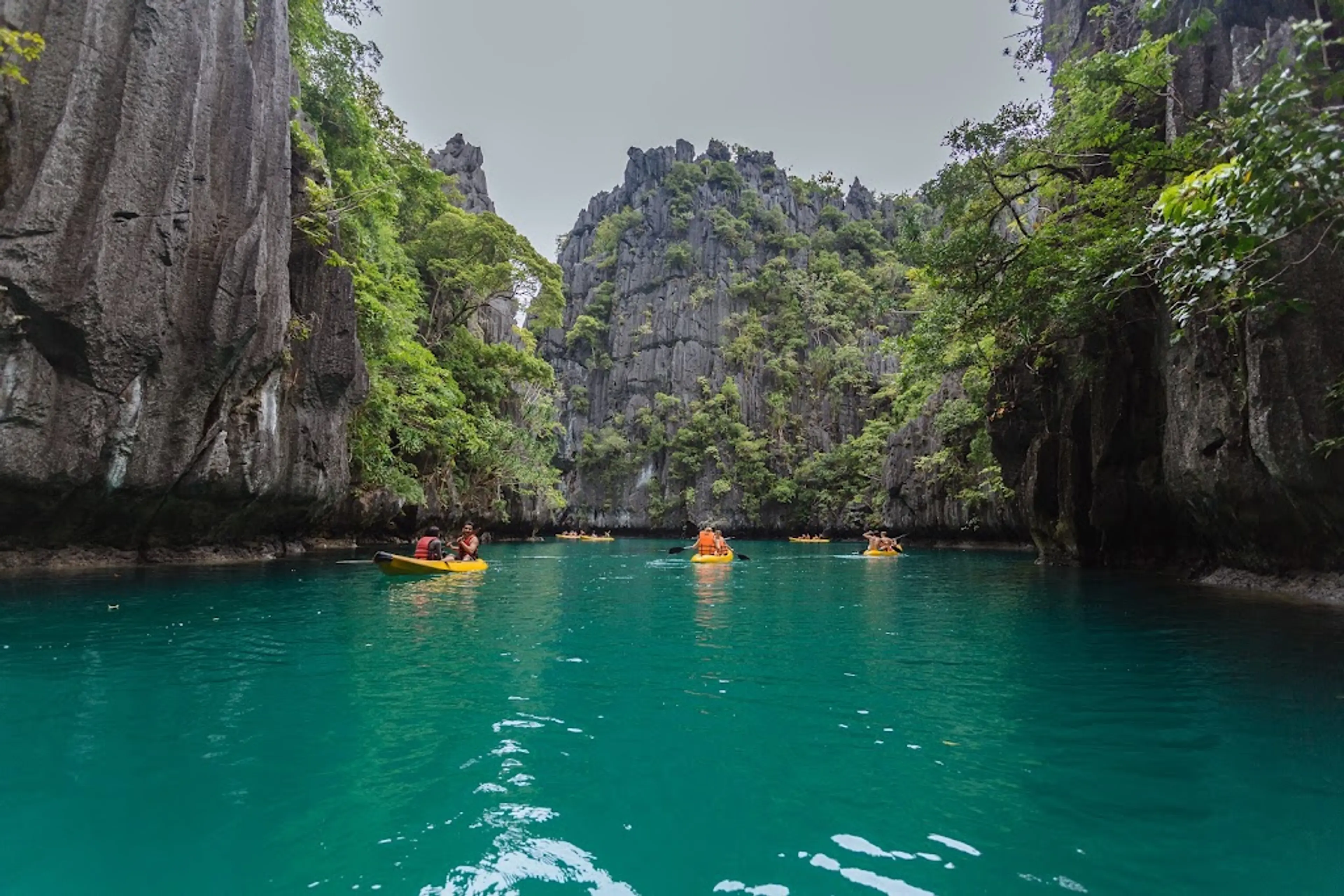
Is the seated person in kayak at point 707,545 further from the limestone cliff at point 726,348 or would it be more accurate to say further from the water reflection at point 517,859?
the limestone cliff at point 726,348

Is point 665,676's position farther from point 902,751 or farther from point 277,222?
point 277,222

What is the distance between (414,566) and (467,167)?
40465mm

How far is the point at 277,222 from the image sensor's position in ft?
42.7

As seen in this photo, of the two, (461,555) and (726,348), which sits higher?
(726,348)

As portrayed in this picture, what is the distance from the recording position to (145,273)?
10.4m

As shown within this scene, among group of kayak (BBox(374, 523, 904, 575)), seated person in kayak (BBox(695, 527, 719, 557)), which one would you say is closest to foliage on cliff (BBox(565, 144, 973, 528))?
group of kayak (BBox(374, 523, 904, 575))

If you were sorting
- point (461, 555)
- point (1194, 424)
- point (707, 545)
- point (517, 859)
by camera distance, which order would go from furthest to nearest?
point (707, 545) → point (461, 555) → point (1194, 424) → point (517, 859)

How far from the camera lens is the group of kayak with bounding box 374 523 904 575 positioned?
1264 centimetres

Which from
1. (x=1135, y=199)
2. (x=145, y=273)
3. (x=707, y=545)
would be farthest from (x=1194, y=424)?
(x=145, y=273)

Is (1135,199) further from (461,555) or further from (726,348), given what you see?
(726,348)

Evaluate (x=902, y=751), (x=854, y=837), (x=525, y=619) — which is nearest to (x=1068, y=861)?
(x=854, y=837)

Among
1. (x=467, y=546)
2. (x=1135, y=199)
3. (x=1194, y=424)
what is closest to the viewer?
(x=1135, y=199)

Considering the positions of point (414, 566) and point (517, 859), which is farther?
point (414, 566)

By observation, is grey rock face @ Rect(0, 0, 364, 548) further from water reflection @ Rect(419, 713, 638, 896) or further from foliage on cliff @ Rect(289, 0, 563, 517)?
water reflection @ Rect(419, 713, 638, 896)
